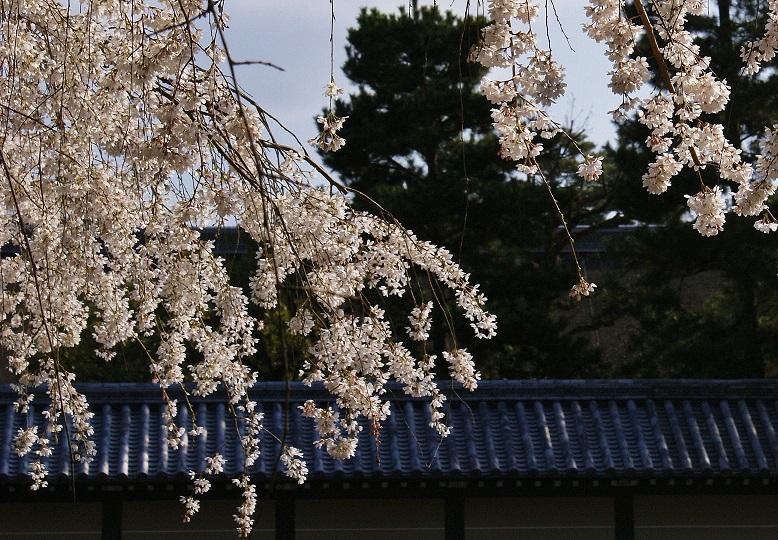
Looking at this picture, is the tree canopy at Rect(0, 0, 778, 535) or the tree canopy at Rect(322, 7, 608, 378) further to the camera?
the tree canopy at Rect(322, 7, 608, 378)

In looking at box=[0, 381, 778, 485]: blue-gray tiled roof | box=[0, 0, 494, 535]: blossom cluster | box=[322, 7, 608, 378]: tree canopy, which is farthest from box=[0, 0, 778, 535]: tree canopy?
box=[322, 7, 608, 378]: tree canopy

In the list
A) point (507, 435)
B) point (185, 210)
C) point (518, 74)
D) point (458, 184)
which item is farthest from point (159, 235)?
point (458, 184)

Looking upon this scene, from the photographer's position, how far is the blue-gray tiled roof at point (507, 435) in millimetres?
9508

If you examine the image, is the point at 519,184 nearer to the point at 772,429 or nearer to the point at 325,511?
the point at 772,429

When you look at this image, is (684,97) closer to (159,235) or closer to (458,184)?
(159,235)

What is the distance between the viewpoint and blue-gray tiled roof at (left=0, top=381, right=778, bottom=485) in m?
9.51

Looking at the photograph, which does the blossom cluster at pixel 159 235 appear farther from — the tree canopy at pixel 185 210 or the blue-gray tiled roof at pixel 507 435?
the blue-gray tiled roof at pixel 507 435

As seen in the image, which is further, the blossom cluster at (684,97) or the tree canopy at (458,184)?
the tree canopy at (458,184)

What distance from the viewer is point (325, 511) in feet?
32.2

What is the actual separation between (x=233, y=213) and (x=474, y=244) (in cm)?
1179

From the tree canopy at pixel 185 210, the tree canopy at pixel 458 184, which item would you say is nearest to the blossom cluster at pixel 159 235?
the tree canopy at pixel 185 210

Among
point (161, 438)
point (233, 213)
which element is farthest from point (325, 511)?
point (233, 213)

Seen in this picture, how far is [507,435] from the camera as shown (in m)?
10.2

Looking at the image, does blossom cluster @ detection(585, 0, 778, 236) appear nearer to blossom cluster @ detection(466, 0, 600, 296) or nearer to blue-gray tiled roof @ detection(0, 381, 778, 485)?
blossom cluster @ detection(466, 0, 600, 296)
